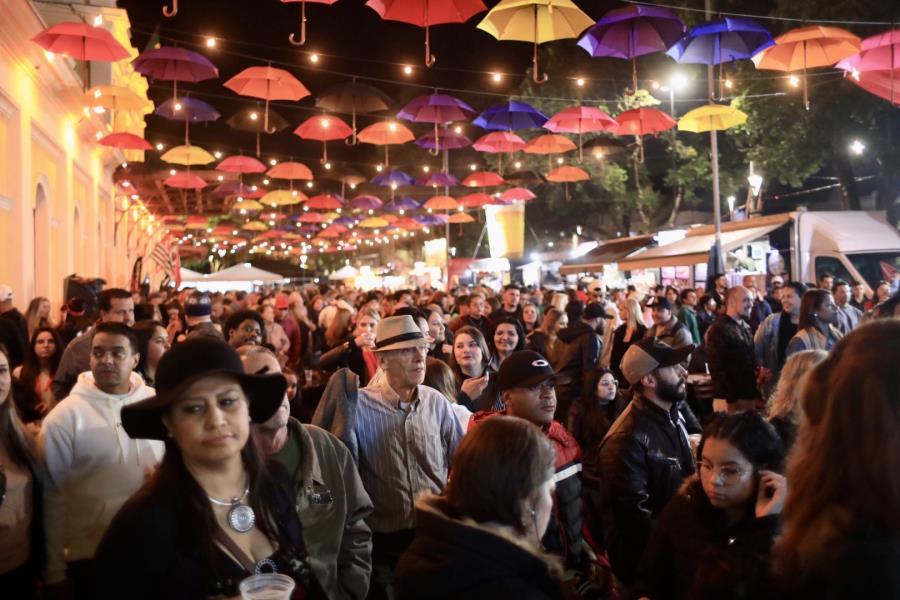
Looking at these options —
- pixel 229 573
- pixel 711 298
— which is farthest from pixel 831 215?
pixel 229 573

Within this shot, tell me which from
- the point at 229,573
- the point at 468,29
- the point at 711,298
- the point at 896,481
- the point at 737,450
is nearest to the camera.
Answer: the point at 896,481

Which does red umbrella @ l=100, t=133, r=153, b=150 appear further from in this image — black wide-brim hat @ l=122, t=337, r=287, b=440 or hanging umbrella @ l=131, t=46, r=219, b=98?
black wide-brim hat @ l=122, t=337, r=287, b=440

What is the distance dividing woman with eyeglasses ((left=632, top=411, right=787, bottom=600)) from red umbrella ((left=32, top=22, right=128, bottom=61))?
11.8 metres

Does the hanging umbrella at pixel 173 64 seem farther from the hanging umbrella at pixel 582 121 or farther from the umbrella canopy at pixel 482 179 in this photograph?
the umbrella canopy at pixel 482 179

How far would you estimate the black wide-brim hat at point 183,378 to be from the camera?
2512 mm

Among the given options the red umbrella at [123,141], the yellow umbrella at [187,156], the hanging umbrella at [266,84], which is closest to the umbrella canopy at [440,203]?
the yellow umbrella at [187,156]

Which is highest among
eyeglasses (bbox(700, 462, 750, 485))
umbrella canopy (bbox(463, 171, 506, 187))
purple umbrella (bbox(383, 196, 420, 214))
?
purple umbrella (bbox(383, 196, 420, 214))

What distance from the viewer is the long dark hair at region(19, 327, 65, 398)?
6711 mm

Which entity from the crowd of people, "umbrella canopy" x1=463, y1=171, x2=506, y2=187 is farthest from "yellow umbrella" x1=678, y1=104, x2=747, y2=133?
the crowd of people

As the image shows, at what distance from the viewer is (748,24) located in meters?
12.7

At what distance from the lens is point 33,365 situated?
23.2ft

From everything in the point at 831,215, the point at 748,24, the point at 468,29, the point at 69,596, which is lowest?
the point at 69,596

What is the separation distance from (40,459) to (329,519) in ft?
5.02

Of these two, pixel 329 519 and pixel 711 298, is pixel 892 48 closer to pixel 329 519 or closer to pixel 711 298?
pixel 711 298
